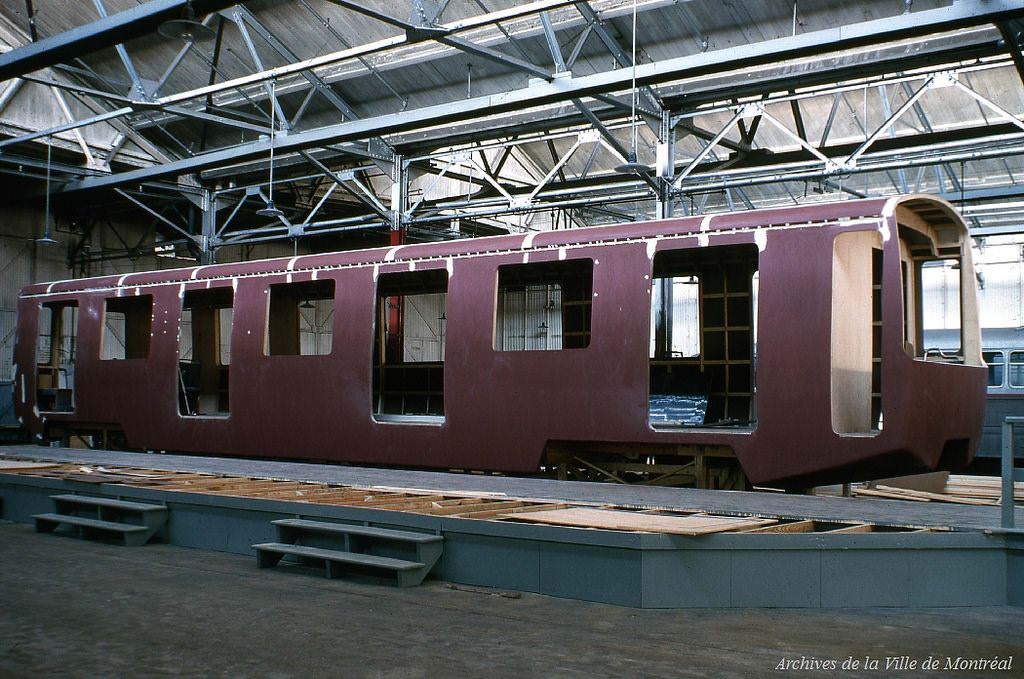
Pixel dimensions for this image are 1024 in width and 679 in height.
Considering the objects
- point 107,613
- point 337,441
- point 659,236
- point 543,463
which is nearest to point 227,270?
point 337,441

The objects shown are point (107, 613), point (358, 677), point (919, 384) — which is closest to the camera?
point (358, 677)

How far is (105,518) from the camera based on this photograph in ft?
26.1

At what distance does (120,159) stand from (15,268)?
4.34 meters

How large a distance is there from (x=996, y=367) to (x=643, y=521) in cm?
1505

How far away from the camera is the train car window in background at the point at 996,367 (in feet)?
58.1

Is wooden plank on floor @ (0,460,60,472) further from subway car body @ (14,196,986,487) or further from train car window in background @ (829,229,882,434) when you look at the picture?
train car window in background @ (829,229,882,434)

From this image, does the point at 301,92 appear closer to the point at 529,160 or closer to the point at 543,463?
the point at 529,160

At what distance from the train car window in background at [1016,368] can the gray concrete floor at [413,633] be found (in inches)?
565

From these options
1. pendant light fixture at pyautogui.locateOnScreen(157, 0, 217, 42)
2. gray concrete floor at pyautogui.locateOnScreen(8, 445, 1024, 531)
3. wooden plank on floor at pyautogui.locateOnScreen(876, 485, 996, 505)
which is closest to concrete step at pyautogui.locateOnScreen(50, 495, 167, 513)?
gray concrete floor at pyautogui.locateOnScreen(8, 445, 1024, 531)

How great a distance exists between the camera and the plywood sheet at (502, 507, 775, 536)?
5.22m

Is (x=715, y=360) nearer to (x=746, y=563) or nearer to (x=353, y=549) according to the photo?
(x=746, y=563)

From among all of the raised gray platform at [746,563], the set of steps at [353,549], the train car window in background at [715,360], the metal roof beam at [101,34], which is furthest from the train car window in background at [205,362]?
the raised gray platform at [746,563]

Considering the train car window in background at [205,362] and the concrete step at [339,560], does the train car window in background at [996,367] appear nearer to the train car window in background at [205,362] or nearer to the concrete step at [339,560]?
the train car window in background at [205,362]

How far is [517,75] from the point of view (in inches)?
686
